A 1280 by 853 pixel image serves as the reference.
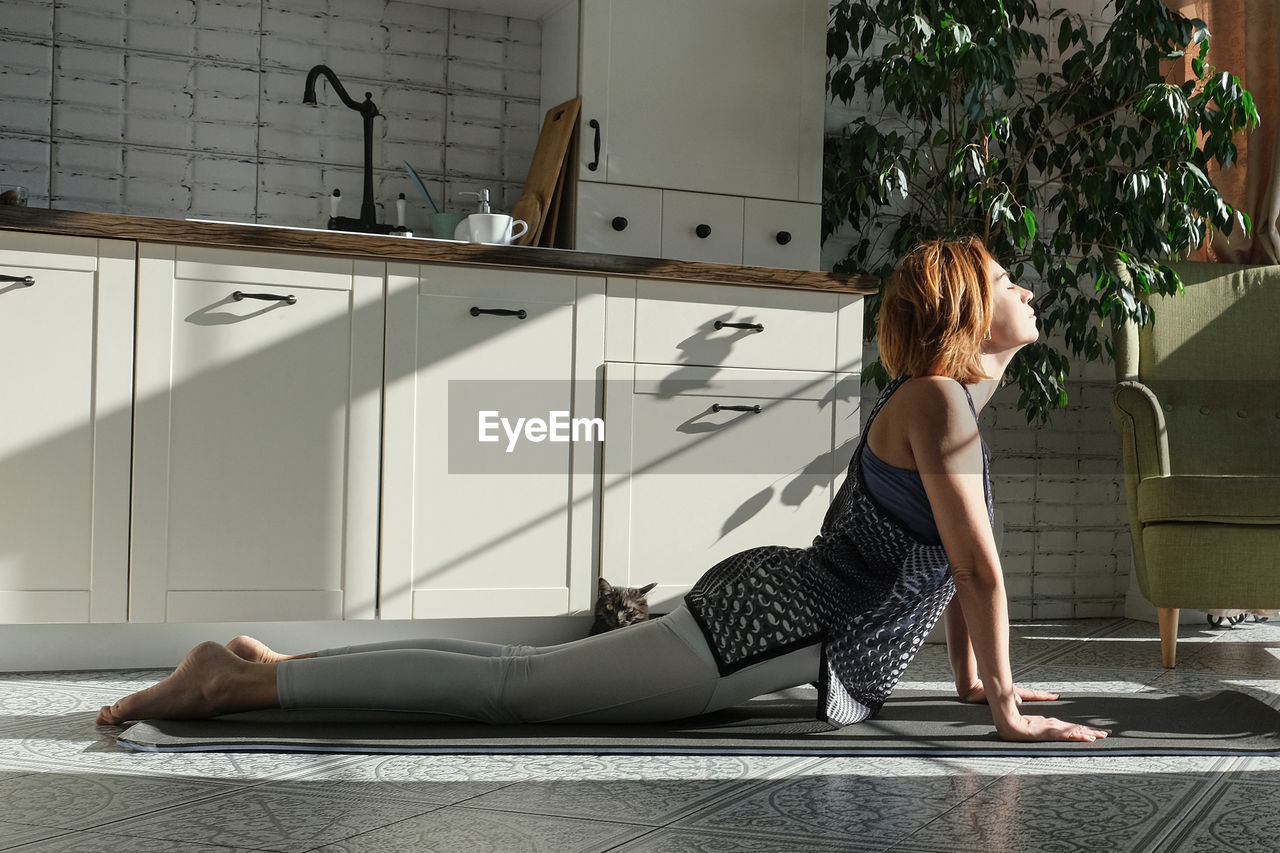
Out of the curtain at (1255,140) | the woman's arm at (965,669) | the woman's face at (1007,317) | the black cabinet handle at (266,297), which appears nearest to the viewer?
the woman's face at (1007,317)

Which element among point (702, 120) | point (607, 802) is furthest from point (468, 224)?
point (607, 802)

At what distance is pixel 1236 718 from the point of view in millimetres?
2143

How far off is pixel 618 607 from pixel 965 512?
1.16m

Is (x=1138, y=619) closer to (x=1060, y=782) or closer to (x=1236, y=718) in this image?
(x=1236, y=718)

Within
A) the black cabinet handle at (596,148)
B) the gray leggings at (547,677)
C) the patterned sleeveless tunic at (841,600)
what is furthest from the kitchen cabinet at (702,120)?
the gray leggings at (547,677)

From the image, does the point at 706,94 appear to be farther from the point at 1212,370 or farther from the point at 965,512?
the point at 965,512

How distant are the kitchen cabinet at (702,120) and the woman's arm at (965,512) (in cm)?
160

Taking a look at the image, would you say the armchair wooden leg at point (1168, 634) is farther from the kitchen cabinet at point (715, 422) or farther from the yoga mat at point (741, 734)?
the kitchen cabinet at point (715, 422)

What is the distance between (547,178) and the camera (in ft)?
10.6

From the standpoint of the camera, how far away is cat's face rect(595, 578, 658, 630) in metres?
2.75

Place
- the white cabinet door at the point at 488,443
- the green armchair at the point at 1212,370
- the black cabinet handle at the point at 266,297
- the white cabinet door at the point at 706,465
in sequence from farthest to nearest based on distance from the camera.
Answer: the green armchair at the point at 1212,370 → the white cabinet door at the point at 706,465 → the white cabinet door at the point at 488,443 → the black cabinet handle at the point at 266,297

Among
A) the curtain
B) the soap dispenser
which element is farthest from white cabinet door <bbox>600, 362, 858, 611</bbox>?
the curtain

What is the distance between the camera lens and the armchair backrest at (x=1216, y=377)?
11.0ft

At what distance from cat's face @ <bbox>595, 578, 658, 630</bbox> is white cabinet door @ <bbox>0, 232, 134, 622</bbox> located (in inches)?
40.7
